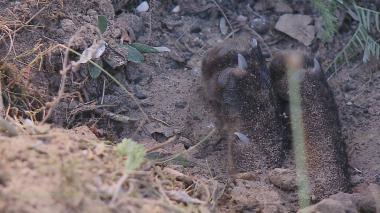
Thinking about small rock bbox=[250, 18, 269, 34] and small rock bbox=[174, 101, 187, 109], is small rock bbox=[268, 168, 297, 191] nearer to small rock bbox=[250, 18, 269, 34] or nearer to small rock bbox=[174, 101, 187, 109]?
small rock bbox=[174, 101, 187, 109]

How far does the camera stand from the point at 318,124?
2412 mm

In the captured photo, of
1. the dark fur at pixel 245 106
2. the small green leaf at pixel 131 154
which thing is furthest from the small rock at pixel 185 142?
the small green leaf at pixel 131 154

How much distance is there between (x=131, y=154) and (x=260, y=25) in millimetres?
1421

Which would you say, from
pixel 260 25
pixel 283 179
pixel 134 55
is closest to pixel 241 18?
pixel 260 25

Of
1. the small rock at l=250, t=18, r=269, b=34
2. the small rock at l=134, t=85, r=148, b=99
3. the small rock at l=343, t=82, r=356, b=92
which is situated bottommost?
the small rock at l=343, t=82, r=356, b=92

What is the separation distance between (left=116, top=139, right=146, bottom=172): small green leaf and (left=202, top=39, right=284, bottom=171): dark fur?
26.7 inches

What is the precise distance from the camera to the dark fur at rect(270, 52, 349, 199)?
2.26 meters

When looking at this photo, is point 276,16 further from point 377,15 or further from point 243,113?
point 243,113

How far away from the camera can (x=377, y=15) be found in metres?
2.86

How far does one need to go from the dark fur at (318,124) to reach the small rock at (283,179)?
0.09 metres

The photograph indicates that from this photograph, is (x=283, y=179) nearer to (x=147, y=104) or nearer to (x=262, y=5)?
(x=147, y=104)

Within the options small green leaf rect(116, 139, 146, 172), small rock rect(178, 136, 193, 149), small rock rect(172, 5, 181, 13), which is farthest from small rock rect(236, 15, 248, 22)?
small green leaf rect(116, 139, 146, 172)

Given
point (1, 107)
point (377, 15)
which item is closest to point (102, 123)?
point (1, 107)

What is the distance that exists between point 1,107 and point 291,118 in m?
1.05
